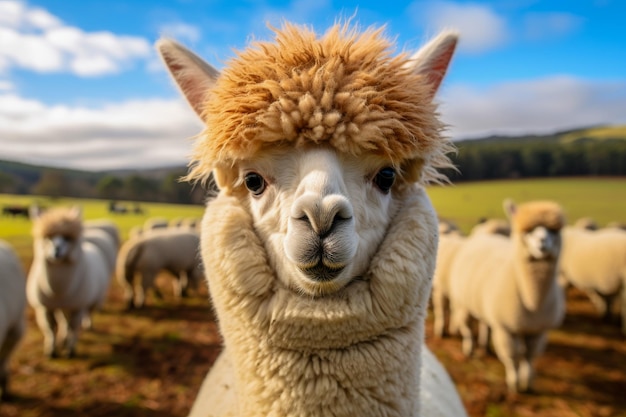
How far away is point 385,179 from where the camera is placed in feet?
4.87

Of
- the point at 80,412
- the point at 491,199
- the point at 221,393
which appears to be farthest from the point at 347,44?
the point at 491,199

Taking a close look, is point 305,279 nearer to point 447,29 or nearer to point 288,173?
point 288,173

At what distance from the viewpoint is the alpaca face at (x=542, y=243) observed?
4.53m

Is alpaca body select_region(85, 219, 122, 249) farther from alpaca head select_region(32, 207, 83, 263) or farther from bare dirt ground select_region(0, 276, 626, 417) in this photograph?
alpaca head select_region(32, 207, 83, 263)

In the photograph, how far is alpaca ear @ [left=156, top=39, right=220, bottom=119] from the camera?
1.61 metres

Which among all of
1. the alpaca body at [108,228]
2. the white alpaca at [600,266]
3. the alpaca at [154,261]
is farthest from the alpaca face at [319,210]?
the alpaca body at [108,228]

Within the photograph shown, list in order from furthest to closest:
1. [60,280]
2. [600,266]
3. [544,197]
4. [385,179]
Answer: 1. [544,197]
2. [600,266]
3. [60,280]
4. [385,179]

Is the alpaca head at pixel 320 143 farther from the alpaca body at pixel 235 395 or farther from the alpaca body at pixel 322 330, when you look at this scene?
the alpaca body at pixel 235 395

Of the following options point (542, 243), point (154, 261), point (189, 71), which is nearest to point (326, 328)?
point (189, 71)

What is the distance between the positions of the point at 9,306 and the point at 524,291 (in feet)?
21.3

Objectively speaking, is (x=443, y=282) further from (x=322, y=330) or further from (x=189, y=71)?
(x=189, y=71)

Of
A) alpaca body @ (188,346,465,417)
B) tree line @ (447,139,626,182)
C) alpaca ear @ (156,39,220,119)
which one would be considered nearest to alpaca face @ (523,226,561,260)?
alpaca body @ (188,346,465,417)

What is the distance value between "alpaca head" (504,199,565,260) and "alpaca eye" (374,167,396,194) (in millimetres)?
3951

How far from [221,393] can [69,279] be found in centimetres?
505
